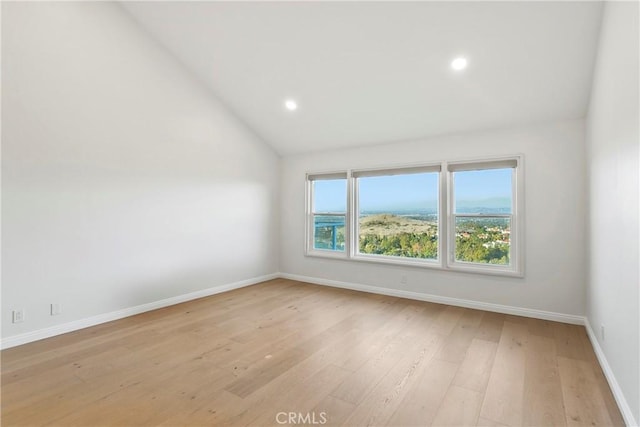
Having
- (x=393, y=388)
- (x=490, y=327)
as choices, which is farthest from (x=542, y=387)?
(x=490, y=327)

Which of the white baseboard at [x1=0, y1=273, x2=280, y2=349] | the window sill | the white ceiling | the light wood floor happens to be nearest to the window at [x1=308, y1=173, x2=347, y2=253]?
the window sill

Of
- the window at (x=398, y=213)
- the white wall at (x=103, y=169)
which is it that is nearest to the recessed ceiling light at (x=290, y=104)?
the white wall at (x=103, y=169)

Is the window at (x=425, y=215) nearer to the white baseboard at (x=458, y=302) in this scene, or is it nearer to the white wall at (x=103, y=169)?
the white baseboard at (x=458, y=302)

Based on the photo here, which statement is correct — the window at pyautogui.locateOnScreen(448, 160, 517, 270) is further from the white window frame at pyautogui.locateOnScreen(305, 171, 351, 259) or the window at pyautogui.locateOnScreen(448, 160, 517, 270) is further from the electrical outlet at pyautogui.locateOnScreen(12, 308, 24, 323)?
the electrical outlet at pyautogui.locateOnScreen(12, 308, 24, 323)

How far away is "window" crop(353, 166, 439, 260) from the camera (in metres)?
4.59

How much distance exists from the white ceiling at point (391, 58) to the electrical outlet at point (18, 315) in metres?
3.36

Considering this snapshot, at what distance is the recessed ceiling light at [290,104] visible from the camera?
14.5 feet

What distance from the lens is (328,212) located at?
18.2ft

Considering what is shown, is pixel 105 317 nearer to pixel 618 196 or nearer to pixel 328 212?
pixel 328 212

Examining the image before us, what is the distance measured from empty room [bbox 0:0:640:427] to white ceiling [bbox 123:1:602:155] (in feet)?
0.08

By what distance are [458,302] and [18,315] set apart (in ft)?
15.9

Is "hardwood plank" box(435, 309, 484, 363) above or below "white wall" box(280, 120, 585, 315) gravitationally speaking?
below

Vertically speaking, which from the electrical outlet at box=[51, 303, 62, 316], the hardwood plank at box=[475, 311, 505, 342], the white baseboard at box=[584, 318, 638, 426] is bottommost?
the hardwood plank at box=[475, 311, 505, 342]

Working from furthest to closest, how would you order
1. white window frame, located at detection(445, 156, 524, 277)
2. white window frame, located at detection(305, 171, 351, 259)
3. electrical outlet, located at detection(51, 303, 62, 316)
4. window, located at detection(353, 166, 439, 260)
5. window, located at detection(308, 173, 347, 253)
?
window, located at detection(308, 173, 347, 253)
white window frame, located at detection(305, 171, 351, 259)
window, located at detection(353, 166, 439, 260)
white window frame, located at detection(445, 156, 524, 277)
electrical outlet, located at detection(51, 303, 62, 316)
